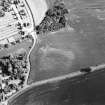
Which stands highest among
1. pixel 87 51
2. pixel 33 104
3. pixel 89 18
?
pixel 89 18

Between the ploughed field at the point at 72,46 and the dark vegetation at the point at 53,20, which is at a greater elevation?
the dark vegetation at the point at 53,20

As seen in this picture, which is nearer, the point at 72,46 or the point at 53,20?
the point at 72,46

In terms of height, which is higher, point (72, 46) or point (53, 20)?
point (53, 20)

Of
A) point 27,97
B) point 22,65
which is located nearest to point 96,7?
point 22,65

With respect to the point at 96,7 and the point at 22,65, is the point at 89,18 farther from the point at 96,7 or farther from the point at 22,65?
the point at 22,65
